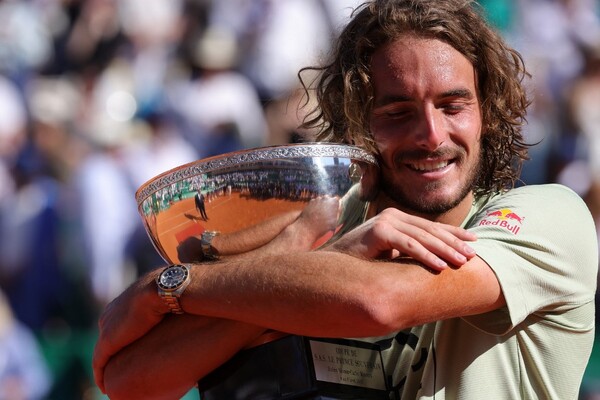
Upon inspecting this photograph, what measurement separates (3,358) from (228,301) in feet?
18.5

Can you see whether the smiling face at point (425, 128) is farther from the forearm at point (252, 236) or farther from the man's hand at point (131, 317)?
the man's hand at point (131, 317)

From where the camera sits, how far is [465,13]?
10.4 feet

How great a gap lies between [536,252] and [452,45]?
84cm

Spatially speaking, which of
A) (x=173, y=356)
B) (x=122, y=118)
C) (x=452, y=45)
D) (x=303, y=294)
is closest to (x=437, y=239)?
(x=303, y=294)

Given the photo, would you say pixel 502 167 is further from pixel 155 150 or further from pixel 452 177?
pixel 155 150

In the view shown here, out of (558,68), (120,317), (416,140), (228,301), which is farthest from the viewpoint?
(558,68)

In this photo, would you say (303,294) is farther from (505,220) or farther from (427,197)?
(427,197)

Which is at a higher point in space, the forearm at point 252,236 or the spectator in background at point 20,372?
the forearm at point 252,236

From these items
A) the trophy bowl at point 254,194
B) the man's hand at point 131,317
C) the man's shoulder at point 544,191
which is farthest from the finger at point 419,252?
the man's hand at point 131,317

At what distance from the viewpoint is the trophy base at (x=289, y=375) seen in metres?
2.29

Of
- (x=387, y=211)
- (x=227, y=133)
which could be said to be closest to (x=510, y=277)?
(x=387, y=211)

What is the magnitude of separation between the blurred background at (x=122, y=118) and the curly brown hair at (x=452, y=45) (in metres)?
3.31

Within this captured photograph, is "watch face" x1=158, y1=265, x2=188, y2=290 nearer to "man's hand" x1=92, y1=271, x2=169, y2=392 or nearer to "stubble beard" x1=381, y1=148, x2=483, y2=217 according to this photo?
"man's hand" x1=92, y1=271, x2=169, y2=392

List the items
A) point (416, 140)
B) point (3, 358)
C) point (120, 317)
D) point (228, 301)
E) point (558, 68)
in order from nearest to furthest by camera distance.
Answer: point (228, 301)
point (120, 317)
point (416, 140)
point (558, 68)
point (3, 358)
